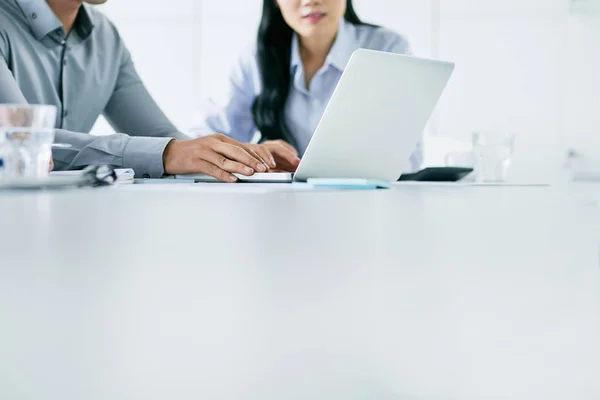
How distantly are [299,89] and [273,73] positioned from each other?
0.48ft

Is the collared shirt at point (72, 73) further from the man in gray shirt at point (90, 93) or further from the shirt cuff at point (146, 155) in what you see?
the shirt cuff at point (146, 155)

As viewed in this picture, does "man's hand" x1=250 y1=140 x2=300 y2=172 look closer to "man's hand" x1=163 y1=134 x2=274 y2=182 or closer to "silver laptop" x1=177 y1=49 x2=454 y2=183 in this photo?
"man's hand" x1=163 y1=134 x2=274 y2=182

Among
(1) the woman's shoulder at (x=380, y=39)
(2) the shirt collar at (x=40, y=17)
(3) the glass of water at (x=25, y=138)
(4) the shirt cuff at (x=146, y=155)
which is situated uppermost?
(1) the woman's shoulder at (x=380, y=39)

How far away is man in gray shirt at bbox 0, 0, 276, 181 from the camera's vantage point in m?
1.49

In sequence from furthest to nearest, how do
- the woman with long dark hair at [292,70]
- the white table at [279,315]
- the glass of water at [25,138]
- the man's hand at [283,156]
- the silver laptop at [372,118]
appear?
the woman with long dark hair at [292,70] < the man's hand at [283,156] < the silver laptop at [372,118] < the glass of water at [25,138] < the white table at [279,315]

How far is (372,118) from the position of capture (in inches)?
51.4

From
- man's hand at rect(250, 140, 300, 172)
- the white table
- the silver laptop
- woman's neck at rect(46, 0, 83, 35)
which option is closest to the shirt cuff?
the silver laptop

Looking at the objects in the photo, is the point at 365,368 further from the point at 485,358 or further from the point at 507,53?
the point at 507,53

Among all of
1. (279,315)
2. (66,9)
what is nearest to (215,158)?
(279,315)

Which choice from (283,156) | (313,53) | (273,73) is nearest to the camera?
(283,156)

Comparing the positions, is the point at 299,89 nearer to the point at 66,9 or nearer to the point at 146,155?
the point at 66,9

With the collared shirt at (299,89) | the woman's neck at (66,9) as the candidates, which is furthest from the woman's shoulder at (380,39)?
the woman's neck at (66,9)

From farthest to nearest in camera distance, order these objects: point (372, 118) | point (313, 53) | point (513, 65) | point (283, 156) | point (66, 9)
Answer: point (513, 65) → point (313, 53) → point (66, 9) → point (283, 156) → point (372, 118)

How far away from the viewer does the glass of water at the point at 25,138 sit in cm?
90
